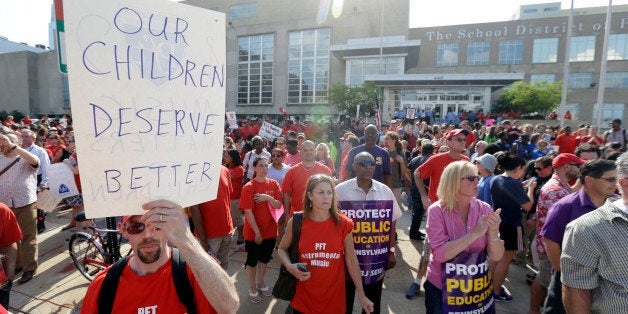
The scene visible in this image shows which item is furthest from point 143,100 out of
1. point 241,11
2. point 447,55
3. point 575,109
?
point 241,11

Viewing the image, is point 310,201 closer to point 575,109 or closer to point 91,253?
point 91,253

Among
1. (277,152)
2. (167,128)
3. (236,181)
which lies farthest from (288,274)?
(236,181)

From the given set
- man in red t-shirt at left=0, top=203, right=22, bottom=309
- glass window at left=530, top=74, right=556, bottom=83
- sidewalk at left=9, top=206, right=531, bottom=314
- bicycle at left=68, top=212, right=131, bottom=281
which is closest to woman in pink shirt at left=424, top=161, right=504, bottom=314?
sidewalk at left=9, top=206, right=531, bottom=314

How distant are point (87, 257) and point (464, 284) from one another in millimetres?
4865

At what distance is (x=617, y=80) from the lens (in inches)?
1609

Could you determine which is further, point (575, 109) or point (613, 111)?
point (575, 109)

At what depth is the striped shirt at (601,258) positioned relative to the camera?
1.78 metres

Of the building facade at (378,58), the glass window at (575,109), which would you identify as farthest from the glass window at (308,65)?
the glass window at (575,109)

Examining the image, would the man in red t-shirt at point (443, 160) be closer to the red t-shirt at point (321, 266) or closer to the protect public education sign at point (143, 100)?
the red t-shirt at point (321, 266)

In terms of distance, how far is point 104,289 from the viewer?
160 centimetres

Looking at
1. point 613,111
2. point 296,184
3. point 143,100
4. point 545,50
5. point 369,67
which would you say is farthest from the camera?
point 545,50

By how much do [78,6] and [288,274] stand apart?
2246 millimetres

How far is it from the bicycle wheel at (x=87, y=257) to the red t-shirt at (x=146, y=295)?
3.51m

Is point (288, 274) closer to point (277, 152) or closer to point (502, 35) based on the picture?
point (277, 152)
